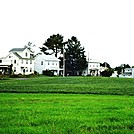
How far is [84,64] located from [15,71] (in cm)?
2780

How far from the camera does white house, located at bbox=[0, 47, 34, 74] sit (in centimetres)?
10087

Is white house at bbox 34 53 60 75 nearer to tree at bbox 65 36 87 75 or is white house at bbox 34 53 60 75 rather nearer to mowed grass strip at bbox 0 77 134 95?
tree at bbox 65 36 87 75

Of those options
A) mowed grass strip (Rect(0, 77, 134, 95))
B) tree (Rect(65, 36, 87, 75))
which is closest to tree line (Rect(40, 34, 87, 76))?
tree (Rect(65, 36, 87, 75))

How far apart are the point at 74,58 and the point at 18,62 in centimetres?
2530

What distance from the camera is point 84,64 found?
405 feet

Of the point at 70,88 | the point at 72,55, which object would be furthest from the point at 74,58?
the point at 70,88

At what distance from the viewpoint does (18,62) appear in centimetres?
10462

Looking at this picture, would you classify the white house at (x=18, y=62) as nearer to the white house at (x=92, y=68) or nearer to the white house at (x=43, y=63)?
the white house at (x=43, y=63)

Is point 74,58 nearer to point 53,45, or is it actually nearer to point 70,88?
point 53,45

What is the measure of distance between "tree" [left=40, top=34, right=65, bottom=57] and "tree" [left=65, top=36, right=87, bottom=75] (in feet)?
24.5

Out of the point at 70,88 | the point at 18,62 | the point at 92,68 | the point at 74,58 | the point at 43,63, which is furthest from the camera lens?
the point at 92,68

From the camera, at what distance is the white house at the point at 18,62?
100869 mm

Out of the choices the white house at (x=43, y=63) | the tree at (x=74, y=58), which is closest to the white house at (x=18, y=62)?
the white house at (x=43, y=63)

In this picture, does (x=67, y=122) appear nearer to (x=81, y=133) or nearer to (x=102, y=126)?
(x=102, y=126)
